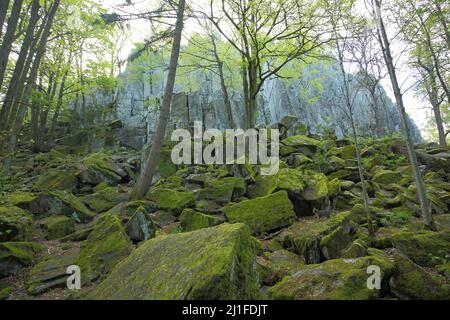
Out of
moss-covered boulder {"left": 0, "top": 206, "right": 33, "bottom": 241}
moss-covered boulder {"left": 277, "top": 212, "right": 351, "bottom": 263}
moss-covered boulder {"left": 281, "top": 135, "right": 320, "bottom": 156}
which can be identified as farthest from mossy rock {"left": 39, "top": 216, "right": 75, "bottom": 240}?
moss-covered boulder {"left": 281, "top": 135, "right": 320, "bottom": 156}

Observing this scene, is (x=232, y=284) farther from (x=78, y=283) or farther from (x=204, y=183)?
(x=204, y=183)

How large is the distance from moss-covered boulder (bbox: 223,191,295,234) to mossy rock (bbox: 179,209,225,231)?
0.39m

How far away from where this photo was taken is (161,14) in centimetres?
945

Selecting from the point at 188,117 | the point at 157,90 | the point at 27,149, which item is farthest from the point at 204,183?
the point at 157,90

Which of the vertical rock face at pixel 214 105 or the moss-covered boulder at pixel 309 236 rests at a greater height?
the vertical rock face at pixel 214 105

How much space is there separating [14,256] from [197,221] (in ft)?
11.0

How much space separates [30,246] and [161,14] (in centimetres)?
781

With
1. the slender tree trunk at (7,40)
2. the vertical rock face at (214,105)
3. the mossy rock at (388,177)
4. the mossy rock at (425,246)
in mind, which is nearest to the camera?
the mossy rock at (425,246)

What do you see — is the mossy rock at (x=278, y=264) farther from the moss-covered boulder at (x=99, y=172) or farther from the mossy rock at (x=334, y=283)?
the moss-covered boulder at (x=99, y=172)

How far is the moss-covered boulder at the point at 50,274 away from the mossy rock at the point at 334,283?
3.46 metres

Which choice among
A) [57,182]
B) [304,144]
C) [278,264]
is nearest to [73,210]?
[57,182]

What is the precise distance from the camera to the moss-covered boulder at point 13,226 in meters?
5.58

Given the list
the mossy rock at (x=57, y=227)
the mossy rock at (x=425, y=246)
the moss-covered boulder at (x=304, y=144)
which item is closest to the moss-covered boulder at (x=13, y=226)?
the mossy rock at (x=57, y=227)
